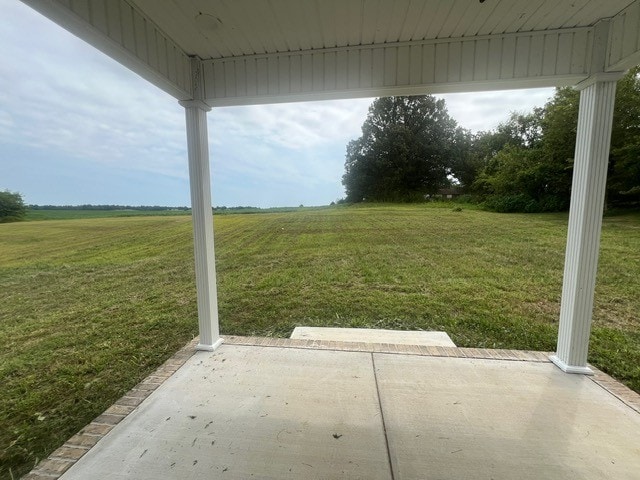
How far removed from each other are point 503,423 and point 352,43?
9.15 ft

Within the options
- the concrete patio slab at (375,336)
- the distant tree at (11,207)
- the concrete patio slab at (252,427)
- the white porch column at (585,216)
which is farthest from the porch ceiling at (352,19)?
the distant tree at (11,207)

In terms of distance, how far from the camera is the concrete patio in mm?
1524

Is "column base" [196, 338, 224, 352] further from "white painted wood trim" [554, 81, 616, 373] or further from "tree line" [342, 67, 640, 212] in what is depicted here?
"tree line" [342, 67, 640, 212]

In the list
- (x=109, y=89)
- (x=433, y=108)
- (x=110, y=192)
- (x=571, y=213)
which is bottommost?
(x=571, y=213)

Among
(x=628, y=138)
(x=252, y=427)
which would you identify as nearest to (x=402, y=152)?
(x=628, y=138)

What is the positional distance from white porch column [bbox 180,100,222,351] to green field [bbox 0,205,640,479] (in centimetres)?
55

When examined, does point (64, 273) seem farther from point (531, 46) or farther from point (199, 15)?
point (531, 46)

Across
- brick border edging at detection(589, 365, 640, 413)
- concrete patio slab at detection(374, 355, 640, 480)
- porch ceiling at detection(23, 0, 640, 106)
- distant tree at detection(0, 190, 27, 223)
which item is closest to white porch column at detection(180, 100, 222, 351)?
porch ceiling at detection(23, 0, 640, 106)

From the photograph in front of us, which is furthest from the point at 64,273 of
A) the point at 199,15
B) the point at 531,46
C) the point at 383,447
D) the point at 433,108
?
the point at 433,108

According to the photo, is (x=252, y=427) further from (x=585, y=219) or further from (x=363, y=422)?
(x=585, y=219)

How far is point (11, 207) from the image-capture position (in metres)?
3.90

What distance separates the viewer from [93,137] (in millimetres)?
5152

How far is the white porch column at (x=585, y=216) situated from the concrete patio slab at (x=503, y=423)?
0.29m

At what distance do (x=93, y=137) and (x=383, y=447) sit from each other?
634 centimetres
